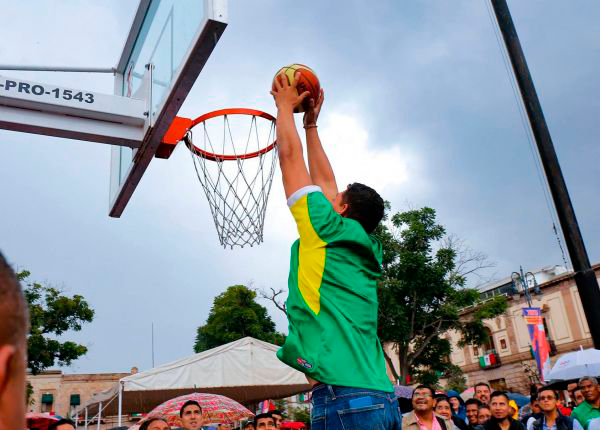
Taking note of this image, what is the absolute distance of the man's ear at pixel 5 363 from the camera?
0.86 metres

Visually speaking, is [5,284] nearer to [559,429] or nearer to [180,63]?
[180,63]

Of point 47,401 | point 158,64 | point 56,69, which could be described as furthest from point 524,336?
point 56,69

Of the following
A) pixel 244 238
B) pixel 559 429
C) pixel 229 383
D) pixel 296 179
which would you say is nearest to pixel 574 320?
pixel 229 383

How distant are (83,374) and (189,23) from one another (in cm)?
4999

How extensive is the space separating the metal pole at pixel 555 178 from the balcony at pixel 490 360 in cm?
3841

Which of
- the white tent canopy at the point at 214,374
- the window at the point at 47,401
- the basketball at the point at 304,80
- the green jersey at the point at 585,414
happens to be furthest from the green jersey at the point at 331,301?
the window at the point at 47,401

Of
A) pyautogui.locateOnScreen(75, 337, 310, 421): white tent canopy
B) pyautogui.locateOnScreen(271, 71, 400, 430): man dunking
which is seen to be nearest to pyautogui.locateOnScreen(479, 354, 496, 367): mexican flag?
pyautogui.locateOnScreen(75, 337, 310, 421): white tent canopy

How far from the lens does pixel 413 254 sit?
2412 centimetres

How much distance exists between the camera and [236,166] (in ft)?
21.8

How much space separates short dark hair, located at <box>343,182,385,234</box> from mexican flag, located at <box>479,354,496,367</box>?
42.9m

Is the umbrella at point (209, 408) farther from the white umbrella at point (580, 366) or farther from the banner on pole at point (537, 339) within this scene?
the banner on pole at point (537, 339)

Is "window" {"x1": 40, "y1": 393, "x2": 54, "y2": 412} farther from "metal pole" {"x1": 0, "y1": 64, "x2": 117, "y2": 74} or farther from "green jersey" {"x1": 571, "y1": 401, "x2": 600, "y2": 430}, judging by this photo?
"green jersey" {"x1": 571, "y1": 401, "x2": 600, "y2": 430}

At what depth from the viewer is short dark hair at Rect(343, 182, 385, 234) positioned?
2934mm

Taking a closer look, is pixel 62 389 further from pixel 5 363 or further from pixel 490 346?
pixel 5 363
